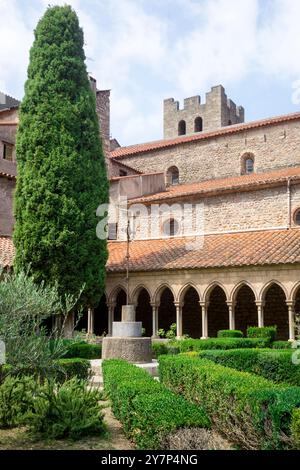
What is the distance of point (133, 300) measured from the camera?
18.7m

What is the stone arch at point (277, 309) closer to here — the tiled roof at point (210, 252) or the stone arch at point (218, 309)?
the stone arch at point (218, 309)

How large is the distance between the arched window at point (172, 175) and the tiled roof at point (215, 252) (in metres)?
6.68

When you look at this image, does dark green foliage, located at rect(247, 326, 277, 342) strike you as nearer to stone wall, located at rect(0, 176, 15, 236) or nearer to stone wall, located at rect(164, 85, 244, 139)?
stone wall, located at rect(0, 176, 15, 236)

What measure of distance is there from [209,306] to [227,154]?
8.80 metres

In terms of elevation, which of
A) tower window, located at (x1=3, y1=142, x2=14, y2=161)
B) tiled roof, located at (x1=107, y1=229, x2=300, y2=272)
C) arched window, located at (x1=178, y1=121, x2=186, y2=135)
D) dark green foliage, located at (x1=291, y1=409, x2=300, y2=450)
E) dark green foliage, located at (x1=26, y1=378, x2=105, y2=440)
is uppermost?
arched window, located at (x1=178, y1=121, x2=186, y2=135)

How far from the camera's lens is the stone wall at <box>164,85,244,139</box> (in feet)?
117

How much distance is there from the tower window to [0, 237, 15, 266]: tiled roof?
4215mm

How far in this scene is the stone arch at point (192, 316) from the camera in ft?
66.0

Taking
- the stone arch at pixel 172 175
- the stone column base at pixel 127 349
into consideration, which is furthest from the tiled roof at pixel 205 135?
the stone column base at pixel 127 349

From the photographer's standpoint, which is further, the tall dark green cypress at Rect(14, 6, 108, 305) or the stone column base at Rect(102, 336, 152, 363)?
the tall dark green cypress at Rect(14, 6, 108, 305)

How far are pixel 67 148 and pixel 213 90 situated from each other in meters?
22.0

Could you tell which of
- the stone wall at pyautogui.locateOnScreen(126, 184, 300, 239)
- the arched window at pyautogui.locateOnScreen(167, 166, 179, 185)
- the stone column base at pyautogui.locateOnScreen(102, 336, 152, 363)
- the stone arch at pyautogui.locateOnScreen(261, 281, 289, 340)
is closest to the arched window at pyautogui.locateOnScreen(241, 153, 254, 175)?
the arched window at pyautogui.locateOnScreen(167, 166, 179, 185)

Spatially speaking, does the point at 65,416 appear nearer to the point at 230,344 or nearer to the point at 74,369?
the point at 74,369
